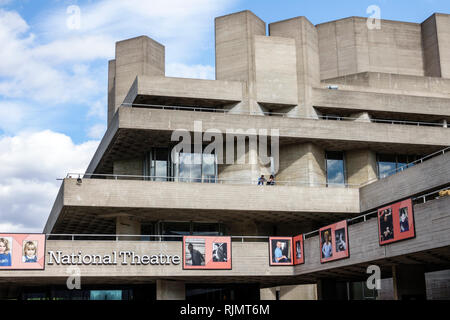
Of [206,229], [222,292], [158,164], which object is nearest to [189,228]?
[206,229]

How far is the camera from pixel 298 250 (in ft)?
121

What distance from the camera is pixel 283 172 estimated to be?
45.0m

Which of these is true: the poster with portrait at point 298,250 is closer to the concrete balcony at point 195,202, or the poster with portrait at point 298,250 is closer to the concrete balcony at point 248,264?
the concrete balcony at point 248,264

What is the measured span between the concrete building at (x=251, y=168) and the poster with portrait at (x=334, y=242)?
57 centimetres

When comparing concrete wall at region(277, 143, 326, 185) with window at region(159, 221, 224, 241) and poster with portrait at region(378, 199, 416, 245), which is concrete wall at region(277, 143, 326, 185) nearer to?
window at region(159, 221, 224, 241)

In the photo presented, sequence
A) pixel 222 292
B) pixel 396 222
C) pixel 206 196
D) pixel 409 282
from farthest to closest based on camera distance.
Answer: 1. pixel 222 292
2. pixel 206 196
3. pixel 409 282
4. pixel 396 222

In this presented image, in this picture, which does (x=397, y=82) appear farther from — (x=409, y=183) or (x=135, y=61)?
(x=135, y=61)

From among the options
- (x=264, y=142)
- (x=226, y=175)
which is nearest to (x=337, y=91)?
(x=264, y=142)

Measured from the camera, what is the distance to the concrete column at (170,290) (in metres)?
38.2

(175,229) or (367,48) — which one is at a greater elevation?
(367,48)

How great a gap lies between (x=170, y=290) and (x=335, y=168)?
16.0 meters

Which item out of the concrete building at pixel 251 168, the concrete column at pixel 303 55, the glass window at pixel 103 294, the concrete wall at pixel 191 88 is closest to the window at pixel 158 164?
the concrete building at pixel 251 168

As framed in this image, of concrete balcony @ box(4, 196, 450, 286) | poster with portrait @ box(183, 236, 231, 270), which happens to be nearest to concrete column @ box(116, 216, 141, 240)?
concrete balcony @ box(4, 196, 450, 286)
